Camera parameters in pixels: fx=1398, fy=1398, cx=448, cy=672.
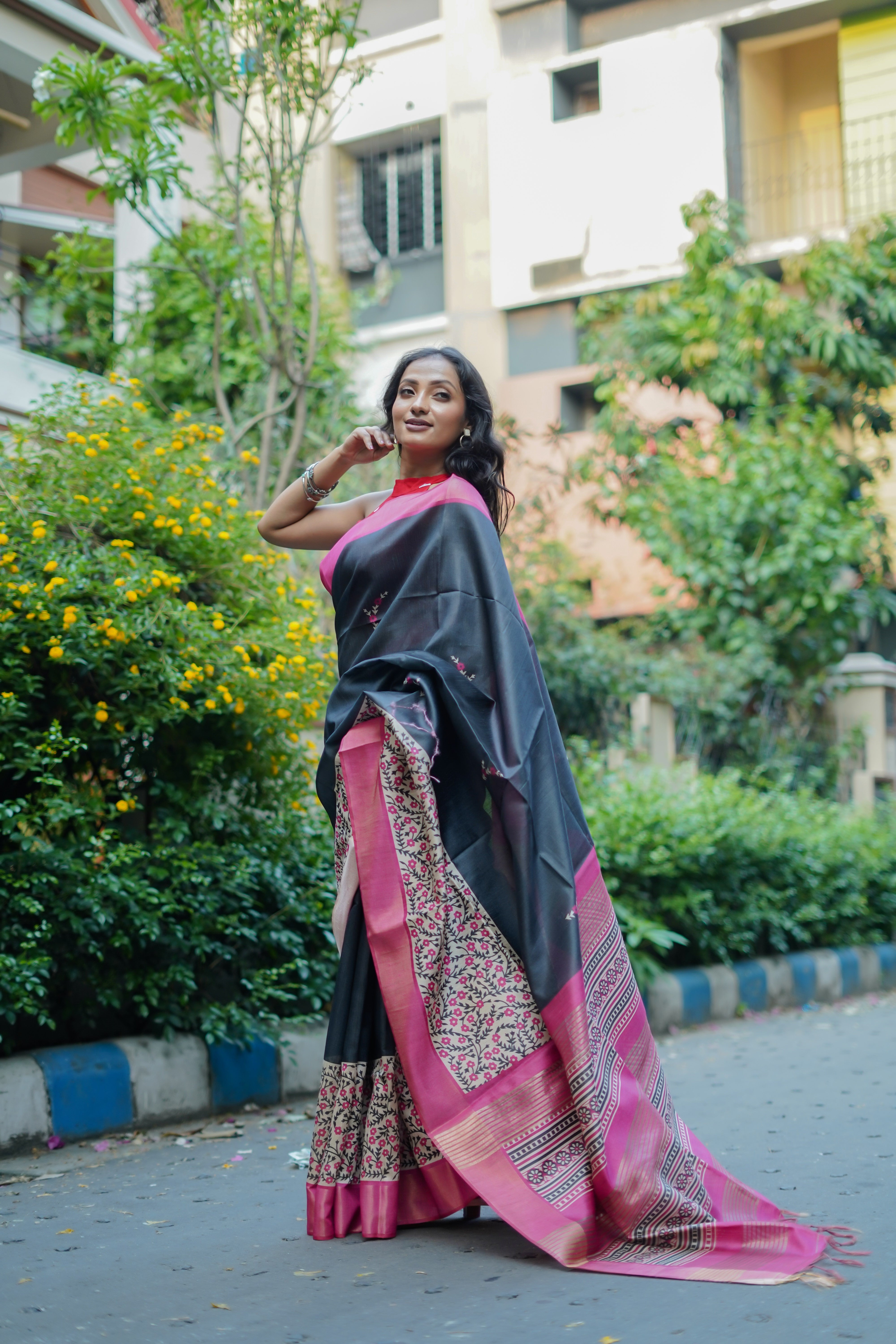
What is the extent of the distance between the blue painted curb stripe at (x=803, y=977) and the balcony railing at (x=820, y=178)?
10.5 meters

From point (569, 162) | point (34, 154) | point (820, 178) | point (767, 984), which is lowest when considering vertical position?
point (767, 984)

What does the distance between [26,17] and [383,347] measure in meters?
9.24

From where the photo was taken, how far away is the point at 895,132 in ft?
54.3

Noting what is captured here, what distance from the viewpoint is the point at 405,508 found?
10.6ft

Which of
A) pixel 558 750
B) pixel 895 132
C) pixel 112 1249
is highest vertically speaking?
pixel 895 132

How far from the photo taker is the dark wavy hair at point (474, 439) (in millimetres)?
3350

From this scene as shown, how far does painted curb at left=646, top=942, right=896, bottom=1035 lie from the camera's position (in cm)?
693

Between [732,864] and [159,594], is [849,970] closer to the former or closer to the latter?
[732,864]

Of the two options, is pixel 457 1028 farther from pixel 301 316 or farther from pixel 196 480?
pixel 301 316

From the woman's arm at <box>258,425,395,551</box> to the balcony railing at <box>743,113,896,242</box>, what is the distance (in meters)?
14.1

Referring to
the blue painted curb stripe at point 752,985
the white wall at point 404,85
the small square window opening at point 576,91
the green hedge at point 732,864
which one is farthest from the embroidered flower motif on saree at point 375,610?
the white wall at point 404,85

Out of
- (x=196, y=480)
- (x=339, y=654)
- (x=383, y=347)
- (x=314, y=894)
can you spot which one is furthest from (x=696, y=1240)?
(x=383, y=347)

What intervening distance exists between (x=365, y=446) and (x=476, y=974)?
128 cm

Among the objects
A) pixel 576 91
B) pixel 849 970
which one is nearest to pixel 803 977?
pixel 849 970
